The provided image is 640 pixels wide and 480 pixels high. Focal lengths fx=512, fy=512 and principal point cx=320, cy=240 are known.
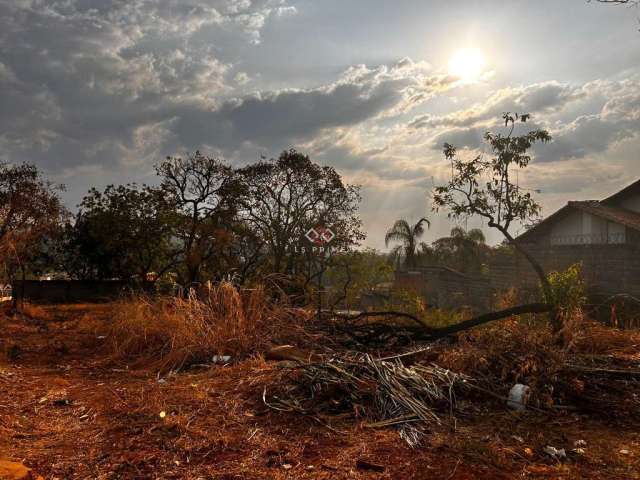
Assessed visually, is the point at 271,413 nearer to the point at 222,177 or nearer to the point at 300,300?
the point at 300,300

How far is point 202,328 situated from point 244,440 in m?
3.25

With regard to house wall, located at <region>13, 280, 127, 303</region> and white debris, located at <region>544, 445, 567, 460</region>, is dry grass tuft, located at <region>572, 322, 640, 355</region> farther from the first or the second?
house wall, located at <region>13, 280, 127, 303</region>

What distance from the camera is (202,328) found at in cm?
671

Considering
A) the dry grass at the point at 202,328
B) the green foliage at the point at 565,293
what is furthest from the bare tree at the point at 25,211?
the green foliage at the point at 565,293

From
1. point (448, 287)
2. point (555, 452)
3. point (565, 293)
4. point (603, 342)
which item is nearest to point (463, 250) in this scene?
point (448, 287)

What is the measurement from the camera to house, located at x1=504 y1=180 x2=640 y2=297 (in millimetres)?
11328

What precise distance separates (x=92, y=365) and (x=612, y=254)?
1085cm

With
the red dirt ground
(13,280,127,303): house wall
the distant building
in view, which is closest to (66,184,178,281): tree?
(13,280,127,303): house wall

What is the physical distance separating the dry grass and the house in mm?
7424

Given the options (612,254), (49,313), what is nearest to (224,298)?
(49,313)

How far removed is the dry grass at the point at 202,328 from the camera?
6.35 meters

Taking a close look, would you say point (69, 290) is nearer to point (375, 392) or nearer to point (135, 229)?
point (135, 229)

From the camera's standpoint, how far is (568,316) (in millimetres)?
6633

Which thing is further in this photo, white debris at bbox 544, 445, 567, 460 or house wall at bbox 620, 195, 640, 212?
house wall at bbox 620, 195, 640, 212
